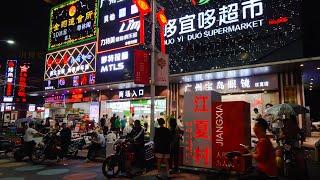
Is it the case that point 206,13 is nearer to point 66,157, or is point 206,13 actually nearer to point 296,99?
point 296,99

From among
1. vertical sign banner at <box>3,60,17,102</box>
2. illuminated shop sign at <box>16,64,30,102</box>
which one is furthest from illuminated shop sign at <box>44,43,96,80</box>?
vertical sign banner at <box>3,60,17,102</box>

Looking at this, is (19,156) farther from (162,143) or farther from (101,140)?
(162,143)

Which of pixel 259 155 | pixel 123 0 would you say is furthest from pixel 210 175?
pixel 123 0

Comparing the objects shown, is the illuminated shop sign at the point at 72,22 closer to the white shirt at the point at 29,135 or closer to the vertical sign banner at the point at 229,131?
the white shirt at the point at 29,135

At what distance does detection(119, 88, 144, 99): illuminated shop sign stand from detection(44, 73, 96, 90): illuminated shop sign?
2.46 m

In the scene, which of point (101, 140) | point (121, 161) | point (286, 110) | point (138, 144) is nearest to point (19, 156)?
point (101, 140)

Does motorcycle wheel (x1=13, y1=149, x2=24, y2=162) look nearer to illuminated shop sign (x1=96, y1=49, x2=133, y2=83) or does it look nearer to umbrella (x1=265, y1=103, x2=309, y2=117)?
illuminated shop sign (x1=96, y1=49, x2=133, y2=83)

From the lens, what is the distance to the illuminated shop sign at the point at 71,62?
23844 mm

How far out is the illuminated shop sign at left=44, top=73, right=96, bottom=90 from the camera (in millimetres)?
23141

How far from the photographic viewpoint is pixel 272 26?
14828mm

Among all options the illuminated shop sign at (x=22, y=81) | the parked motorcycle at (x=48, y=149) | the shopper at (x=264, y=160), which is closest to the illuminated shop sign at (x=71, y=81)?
the parked motorcycle at (x=48, y=149)

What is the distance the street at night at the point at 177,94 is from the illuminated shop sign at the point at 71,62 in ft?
0.34

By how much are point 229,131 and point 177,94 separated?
11.1 m

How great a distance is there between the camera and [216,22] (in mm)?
16844
